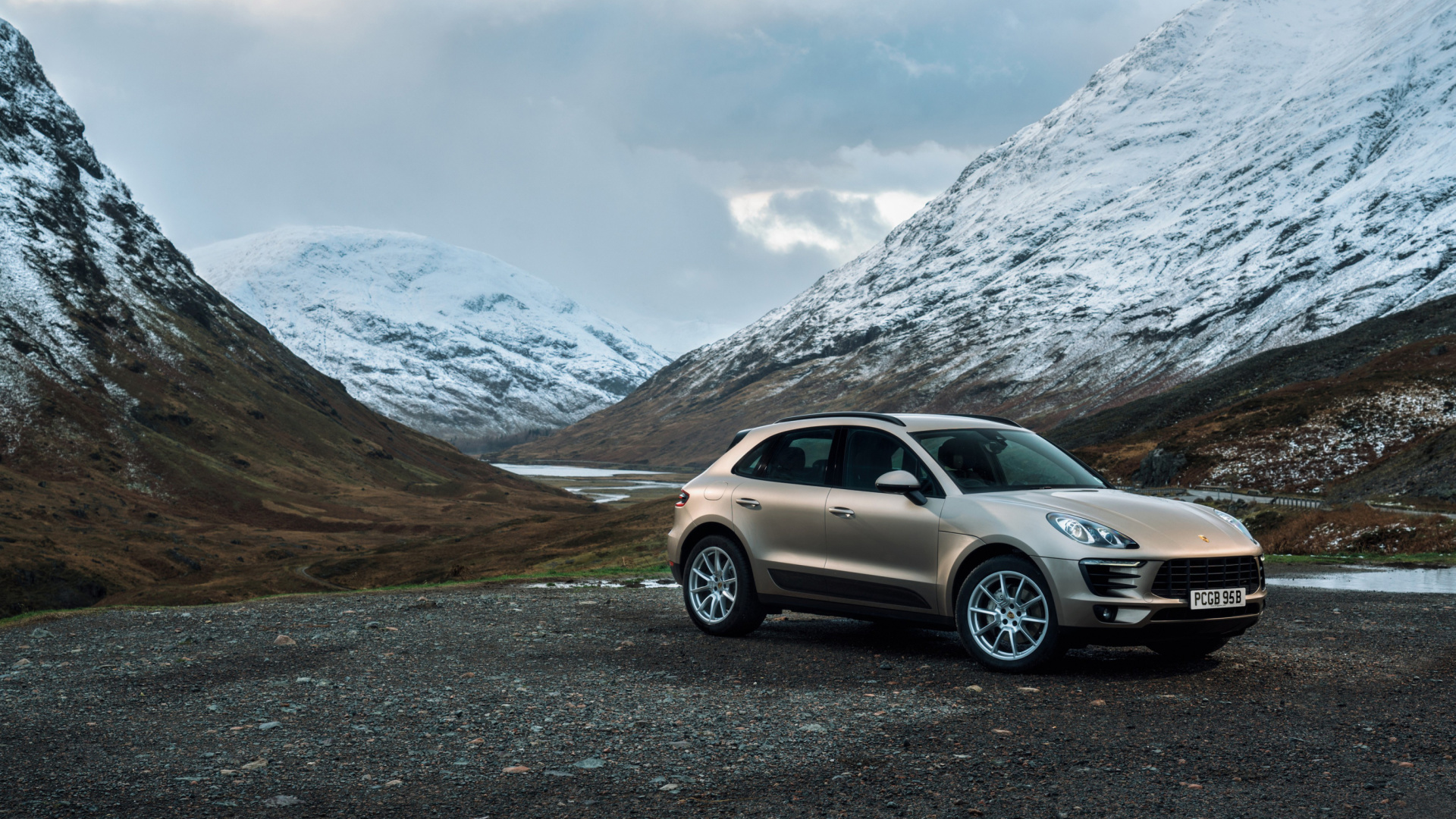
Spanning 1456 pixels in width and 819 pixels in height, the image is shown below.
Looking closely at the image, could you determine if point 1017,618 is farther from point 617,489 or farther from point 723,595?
point 617,489

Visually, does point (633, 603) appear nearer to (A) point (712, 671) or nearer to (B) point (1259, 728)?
(A) point (712, 671)

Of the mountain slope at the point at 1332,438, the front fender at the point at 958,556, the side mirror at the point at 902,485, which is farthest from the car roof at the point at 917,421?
the mountain slope at the point at 1332,438

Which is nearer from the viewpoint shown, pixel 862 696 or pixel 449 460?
pixel 862 696

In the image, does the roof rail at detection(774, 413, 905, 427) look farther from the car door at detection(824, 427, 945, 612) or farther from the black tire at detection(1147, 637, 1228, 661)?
the black tire at detection(1147, 637, 1228, 661)

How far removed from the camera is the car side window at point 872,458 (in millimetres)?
9828

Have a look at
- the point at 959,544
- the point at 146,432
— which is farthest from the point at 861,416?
the point at 146,432

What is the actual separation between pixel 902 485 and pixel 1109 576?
1884 millimetres

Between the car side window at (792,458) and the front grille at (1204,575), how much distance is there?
3335 mm

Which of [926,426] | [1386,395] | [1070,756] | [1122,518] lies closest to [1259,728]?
[1070,756]

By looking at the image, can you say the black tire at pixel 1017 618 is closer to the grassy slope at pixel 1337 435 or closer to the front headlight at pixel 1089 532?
the front headlight at pixel 1089 532

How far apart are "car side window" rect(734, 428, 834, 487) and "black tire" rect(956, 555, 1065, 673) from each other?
2056mm

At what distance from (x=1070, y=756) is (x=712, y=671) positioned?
12.4 ft

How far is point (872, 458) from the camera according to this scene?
33.3 feet

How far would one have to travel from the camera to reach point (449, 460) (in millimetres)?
177250
